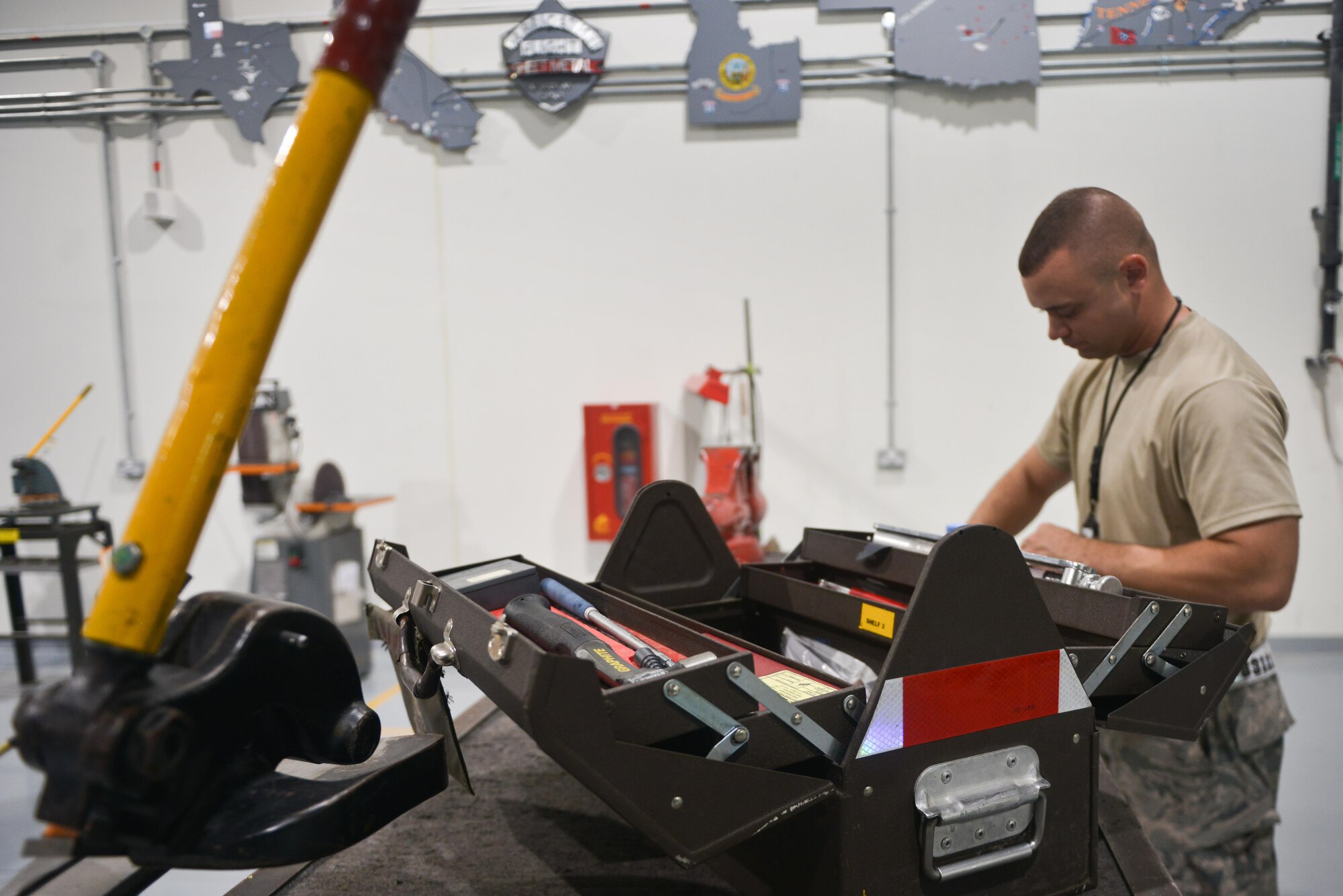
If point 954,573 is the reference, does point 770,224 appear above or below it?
above

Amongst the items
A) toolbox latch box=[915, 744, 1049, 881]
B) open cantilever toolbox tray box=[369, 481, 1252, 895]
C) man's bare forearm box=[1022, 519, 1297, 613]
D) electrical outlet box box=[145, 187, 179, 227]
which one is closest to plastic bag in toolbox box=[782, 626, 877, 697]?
open cantilever toolbox tray box=[369, 481, 1252, 895]

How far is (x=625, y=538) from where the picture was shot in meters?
1.28

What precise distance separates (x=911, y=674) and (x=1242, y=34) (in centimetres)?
369

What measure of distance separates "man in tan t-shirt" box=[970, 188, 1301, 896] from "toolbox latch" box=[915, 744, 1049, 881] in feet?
2.08

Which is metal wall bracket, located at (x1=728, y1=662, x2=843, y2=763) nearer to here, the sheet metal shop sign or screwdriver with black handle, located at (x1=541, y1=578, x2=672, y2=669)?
screwdriver with black handle, located at (x1=541, y1=578, x2=672, y2=669)

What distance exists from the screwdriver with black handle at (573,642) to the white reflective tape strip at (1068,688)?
36cm

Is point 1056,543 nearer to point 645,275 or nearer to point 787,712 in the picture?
point 787,712

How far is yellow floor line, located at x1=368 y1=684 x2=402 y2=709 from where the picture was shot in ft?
9.50

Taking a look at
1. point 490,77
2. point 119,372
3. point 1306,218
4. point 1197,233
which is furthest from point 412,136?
point 1306,218

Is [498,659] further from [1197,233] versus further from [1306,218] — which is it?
[1306,218]

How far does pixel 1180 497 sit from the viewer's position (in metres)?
1.42

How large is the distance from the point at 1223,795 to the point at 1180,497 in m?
0.54

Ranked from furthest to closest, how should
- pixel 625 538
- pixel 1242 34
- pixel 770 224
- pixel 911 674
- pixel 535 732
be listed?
pixel 770 224 < pixel 1242 34 < pixel 625 538 < pixel 911 674 < pixel 535 732

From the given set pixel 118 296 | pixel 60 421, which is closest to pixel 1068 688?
pixel 60 421
